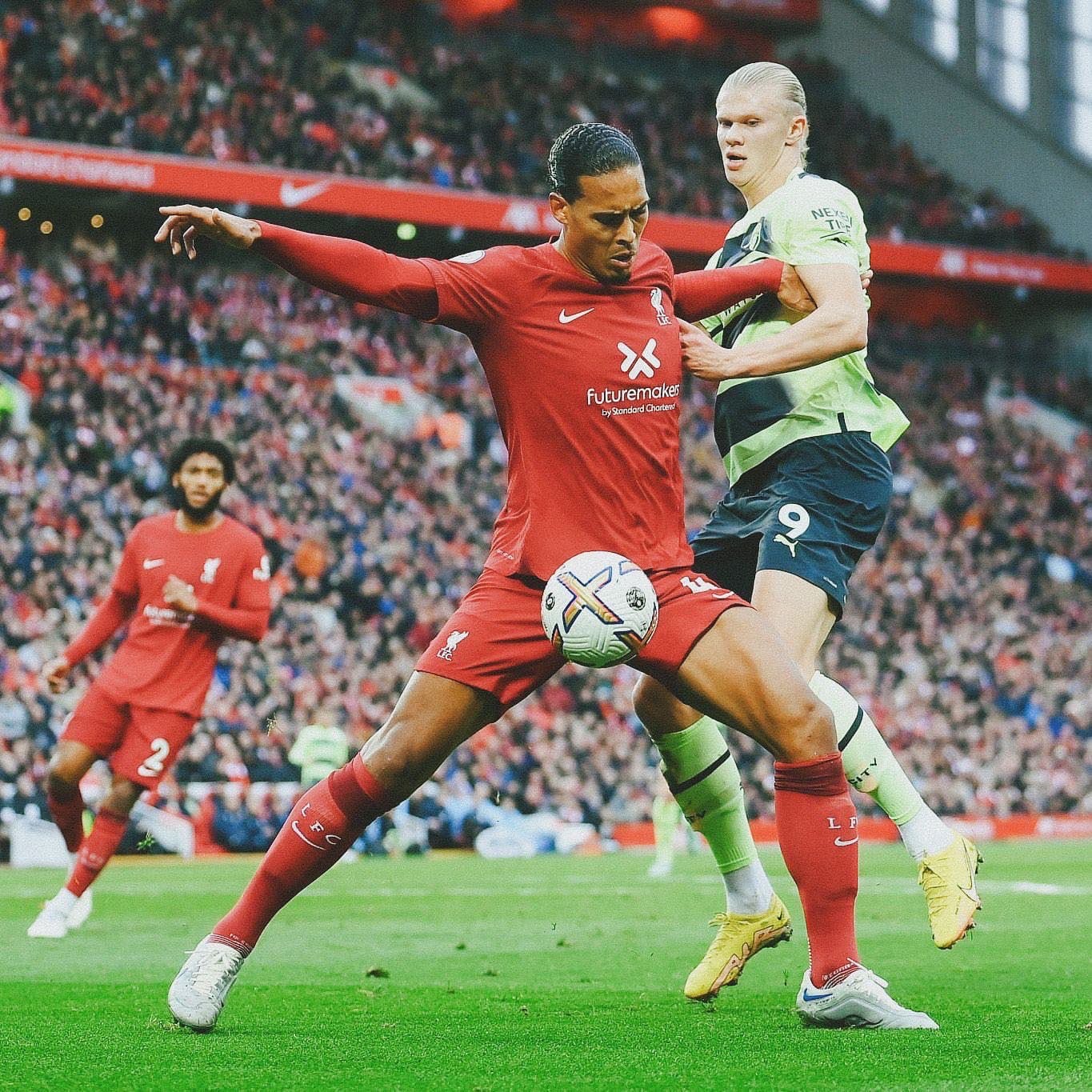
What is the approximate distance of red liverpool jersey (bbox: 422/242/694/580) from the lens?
515 centimetres

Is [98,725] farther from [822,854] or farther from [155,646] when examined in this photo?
[822,854]

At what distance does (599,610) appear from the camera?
192 inches

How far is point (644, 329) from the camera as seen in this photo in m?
5.26

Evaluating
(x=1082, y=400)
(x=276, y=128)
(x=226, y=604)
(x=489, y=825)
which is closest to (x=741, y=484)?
(x=226, y=604)

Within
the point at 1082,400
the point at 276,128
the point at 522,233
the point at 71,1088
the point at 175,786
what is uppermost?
the point at 71,1088

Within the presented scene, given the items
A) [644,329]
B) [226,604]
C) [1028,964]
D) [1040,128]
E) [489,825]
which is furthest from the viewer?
[1040,128]

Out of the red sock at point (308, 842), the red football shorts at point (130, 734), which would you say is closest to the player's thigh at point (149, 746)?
the red football shorts at point (130, 734)

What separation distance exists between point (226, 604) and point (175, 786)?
1141 centimetres

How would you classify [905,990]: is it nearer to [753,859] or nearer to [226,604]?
[753,859]

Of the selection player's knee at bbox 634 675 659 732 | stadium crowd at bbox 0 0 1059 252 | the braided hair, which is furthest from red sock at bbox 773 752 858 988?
stadium crowd at bbox 0 0 1059 252

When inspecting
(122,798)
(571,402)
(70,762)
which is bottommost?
(122,798)

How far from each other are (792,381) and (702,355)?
84 cm

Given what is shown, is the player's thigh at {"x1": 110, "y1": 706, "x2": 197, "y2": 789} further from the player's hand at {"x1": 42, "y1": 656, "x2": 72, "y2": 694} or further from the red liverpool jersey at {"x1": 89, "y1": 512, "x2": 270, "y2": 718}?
the player's hand at {"x1": 42, "y1": 656, "x2": 72, "y2": 694}

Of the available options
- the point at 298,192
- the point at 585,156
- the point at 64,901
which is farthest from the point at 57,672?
the point at 298,192
